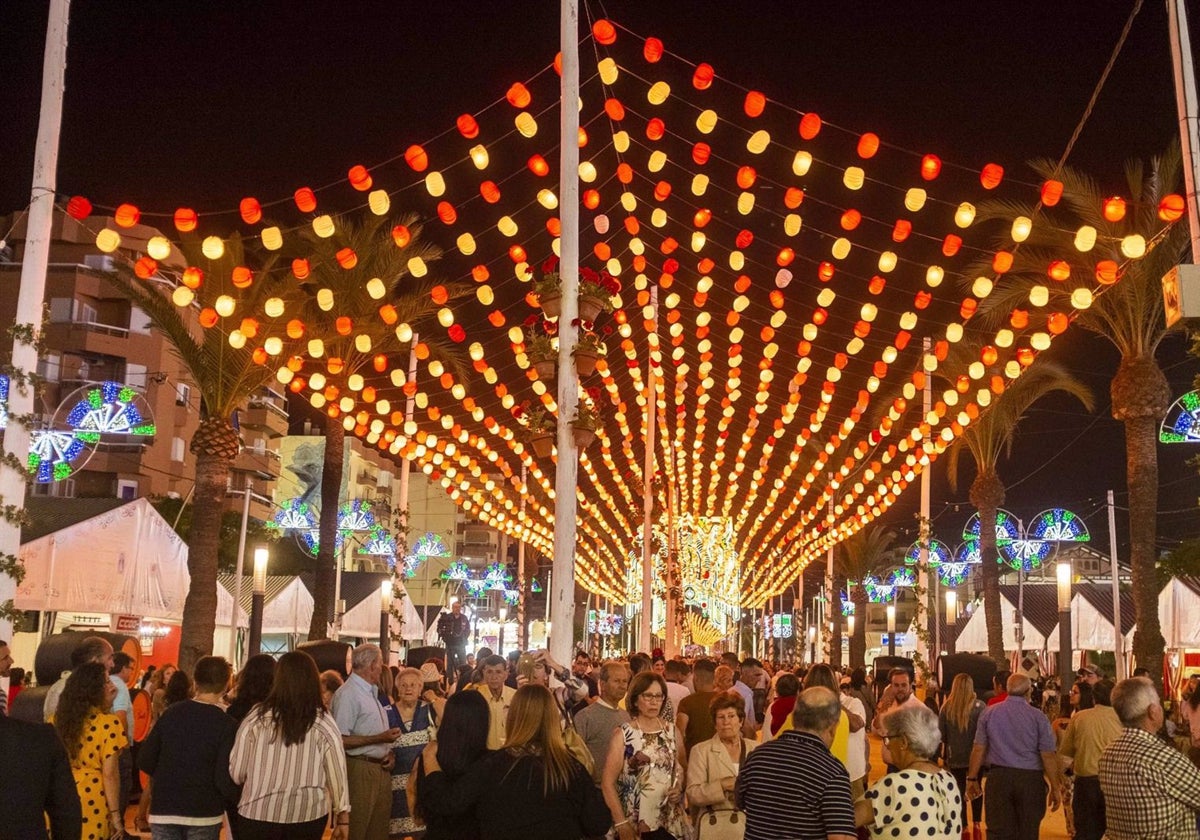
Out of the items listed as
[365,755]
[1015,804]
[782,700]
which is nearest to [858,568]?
[1015,804]

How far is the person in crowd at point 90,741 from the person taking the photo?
7.80m

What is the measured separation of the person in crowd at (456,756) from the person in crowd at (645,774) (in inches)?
56.2

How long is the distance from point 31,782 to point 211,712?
194cm

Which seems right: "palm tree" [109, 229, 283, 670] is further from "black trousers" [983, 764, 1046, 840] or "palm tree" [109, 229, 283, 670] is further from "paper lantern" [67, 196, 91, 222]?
"black trousers" [983, 764, 1046, 840]

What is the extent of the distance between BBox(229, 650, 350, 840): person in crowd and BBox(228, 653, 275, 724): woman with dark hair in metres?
0.44

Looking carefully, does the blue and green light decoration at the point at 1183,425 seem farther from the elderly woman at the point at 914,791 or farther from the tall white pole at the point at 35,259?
the elderly woman at the point at 914,791

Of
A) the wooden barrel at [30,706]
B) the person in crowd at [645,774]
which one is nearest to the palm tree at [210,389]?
the wooden barrel at [30,706]

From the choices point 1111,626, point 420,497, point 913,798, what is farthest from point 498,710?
point 420,497

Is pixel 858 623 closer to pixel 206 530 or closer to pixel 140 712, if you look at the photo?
pixel 206 530

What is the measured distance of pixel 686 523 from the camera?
56656 mm

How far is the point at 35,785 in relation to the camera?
4.86m

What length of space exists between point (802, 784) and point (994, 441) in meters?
26.0

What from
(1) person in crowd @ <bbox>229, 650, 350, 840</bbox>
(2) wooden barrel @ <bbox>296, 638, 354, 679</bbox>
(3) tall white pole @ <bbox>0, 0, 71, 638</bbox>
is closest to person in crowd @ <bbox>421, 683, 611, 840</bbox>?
(1) person in crowd @ <bbox>229, 650, 350, 840</bbox>

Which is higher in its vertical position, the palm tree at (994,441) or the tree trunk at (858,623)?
the palm tree at (994,441)
